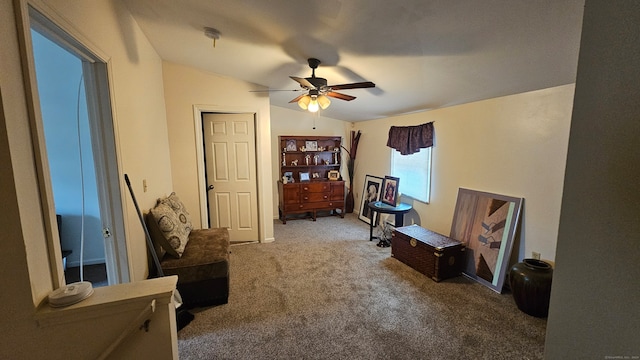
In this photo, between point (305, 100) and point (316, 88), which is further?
point (305, 100)

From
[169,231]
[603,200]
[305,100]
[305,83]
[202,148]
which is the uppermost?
[305,83]

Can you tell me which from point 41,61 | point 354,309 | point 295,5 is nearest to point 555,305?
point 354,309

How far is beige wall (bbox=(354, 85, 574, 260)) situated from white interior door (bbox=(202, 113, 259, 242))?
259 centimetres

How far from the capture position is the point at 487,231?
2.80m

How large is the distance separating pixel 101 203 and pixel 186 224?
3.66 feet

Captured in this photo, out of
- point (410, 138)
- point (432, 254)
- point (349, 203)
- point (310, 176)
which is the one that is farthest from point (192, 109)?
point (349, 203)

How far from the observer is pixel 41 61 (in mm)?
2602

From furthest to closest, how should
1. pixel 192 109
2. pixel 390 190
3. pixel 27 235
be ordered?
pixel 390 190
pixel 192 109
pixel 27 235

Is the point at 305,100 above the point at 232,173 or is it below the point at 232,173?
above

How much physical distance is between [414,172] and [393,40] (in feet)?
8.02

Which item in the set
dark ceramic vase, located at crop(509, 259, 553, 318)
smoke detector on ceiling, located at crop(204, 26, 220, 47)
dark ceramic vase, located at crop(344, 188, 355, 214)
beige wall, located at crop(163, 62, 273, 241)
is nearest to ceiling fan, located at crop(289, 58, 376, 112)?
smoke detector on ceiling, located at crop(204, 26, 220, 47)

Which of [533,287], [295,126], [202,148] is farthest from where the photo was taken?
[295,126]

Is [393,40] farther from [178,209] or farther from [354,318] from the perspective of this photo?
[178,209]

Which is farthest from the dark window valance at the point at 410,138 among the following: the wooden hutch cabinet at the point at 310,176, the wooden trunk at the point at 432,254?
the wooden hutch cabinet at the point at 310,176
